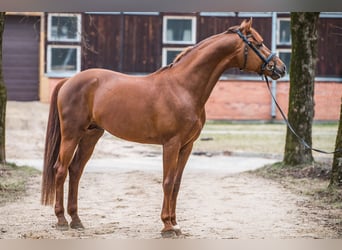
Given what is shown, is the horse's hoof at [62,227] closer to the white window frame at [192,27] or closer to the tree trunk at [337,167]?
the white window frame at [192,27]

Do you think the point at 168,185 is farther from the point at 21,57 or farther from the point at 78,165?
the point at 21,57

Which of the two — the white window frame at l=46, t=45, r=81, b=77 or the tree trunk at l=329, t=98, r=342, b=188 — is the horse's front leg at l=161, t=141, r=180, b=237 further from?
the tree trunk at l=329, t=98, r=342, b=188

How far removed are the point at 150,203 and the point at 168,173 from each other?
68 cm

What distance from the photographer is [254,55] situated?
4434 millimetres

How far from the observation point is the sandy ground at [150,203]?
4723mm

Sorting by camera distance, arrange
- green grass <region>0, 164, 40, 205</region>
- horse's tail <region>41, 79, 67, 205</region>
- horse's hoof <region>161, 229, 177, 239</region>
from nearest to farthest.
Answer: horse's hoof <region>161, 229, 177, 239</region>, horse's tail <region>41, 79, 67, 205</region>, green grass <region>0, 164, 40, 205</region>

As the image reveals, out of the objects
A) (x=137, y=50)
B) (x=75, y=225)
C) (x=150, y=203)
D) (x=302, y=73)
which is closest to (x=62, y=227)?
(x=75, y=225)

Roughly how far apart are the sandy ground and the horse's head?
3.69 ft

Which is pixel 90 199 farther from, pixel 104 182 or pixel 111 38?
pixel 111 38

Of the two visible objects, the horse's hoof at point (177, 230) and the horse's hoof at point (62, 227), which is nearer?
the horse's hoof at point (177, 230)

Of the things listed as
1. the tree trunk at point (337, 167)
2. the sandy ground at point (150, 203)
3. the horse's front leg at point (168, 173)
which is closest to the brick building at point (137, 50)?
the tree trunk at point (337, 167)

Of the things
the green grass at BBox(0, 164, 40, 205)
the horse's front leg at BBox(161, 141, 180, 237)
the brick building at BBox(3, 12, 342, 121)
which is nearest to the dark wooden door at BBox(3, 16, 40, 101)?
the brick building at BBox(3, 12, 342, 121)

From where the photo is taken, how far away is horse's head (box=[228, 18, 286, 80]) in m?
4.40
